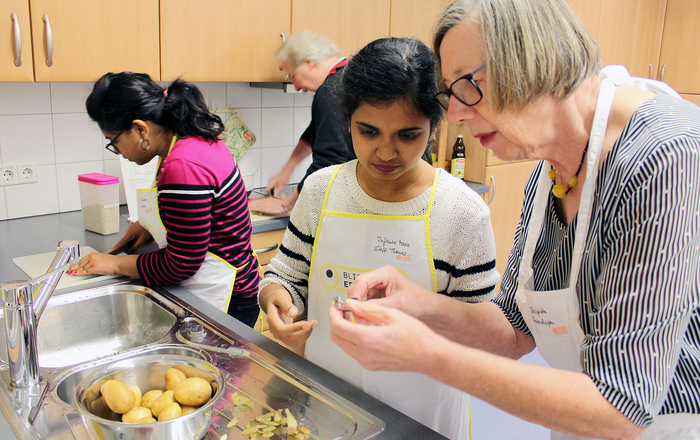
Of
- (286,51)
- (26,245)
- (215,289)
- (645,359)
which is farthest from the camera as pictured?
(286,51)

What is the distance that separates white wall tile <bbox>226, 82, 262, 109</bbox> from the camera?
2.40 metres

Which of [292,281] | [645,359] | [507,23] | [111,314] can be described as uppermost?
[507,23]

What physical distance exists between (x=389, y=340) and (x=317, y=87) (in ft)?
5.40

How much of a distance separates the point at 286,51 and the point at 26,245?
1.10 metres

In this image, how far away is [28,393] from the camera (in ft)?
2.98

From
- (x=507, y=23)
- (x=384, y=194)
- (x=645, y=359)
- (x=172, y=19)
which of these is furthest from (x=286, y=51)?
(x=645, y=359)

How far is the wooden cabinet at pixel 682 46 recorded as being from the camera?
3670mm

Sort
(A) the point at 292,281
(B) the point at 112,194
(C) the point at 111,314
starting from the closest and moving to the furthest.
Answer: (A) the point at 292,281, (C) the point at 111,314, (B) the point at 112,194

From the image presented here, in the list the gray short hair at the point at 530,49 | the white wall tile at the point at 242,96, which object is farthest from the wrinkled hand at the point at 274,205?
the gray short hair at the point at 530,49

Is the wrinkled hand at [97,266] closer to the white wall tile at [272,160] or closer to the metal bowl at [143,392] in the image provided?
the metal bowl at [143,392]

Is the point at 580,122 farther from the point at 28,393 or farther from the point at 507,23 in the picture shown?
the point at 28,393

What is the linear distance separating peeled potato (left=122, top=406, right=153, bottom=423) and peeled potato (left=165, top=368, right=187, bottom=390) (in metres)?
0.06

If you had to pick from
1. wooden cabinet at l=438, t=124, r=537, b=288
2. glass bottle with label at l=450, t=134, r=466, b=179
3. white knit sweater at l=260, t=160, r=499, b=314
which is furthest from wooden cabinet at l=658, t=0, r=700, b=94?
white knit sweater at l=260, t=160, r=499, b=314

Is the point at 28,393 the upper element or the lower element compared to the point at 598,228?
lower
